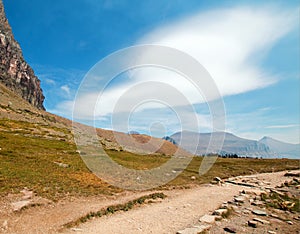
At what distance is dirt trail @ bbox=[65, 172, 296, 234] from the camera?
13702 millimetres

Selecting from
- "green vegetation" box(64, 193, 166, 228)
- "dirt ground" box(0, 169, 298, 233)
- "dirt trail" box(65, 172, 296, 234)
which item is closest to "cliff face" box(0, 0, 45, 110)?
"dirt ground" box(0, 169, 298, 233)

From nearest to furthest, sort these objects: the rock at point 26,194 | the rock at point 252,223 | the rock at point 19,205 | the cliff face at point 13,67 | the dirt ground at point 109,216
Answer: the dirt ground at point 109,216 < the rock at point 252,223 < the rock at point 19,205 < the rock at point 26,194 < the cliff face at point 13,67

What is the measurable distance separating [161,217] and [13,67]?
198 m

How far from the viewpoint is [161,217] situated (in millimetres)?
15984

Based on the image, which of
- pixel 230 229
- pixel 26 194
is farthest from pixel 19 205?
pixel 230 229

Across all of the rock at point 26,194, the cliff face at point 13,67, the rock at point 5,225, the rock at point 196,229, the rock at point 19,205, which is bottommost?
the rock at point 5,225

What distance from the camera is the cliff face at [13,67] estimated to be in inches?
6398

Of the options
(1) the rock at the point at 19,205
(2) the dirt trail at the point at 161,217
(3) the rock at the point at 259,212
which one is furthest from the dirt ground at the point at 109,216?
(3) the rock at the point at 259,212

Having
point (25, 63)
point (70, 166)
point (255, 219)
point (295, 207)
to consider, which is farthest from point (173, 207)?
point (25, 63)

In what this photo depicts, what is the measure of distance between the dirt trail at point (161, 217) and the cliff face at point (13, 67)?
17245 cm

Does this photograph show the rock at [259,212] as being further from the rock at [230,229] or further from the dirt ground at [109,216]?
the rock at [230,229]

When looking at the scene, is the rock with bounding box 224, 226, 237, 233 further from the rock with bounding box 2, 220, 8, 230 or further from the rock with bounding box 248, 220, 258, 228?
the rock with bounding box 2, 220, 8, 230

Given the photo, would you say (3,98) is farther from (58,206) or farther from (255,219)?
(255,219)

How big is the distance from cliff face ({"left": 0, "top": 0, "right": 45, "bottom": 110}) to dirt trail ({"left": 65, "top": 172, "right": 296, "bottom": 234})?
566 ft
